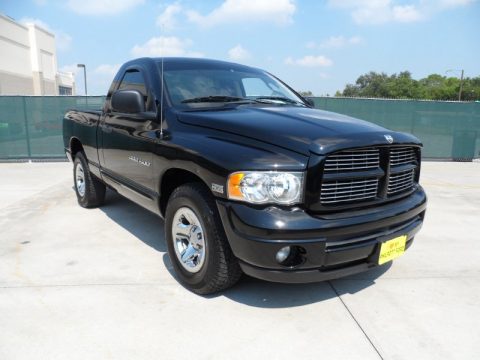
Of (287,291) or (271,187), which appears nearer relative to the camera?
(271,187)

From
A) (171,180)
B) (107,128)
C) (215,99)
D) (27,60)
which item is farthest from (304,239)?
(27,60)

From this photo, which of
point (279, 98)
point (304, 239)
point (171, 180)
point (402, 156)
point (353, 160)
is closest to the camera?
point (304, 239)

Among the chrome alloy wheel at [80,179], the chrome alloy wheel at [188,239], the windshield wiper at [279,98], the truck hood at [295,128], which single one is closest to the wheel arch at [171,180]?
the chrome alloy wheel at [188,239]

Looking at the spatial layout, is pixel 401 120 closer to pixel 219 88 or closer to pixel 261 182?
pixel 219 88

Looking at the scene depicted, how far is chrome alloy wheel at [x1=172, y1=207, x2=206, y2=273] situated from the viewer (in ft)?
9.91

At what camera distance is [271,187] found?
2.53 metres

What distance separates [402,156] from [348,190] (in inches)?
29.3

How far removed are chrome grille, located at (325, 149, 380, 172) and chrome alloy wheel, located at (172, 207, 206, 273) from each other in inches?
41.2

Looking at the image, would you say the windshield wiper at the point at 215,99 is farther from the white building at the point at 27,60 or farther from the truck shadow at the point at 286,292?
the white building at the point at 27,60

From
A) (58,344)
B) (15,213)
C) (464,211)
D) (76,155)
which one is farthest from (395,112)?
(58,344)

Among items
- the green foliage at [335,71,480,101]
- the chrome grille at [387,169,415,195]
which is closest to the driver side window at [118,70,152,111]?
the chrome grille at [387,169,415,195]

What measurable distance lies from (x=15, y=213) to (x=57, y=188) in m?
1.75

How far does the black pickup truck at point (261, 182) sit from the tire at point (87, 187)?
1826 millimetres

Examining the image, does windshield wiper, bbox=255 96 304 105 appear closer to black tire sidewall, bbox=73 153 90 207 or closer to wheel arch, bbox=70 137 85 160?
black tire sidewall, bbox=73 153 90 207
